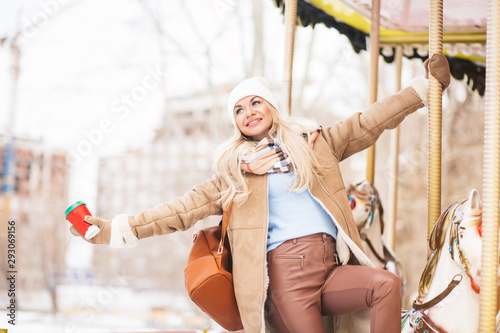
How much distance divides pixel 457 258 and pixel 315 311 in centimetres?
52

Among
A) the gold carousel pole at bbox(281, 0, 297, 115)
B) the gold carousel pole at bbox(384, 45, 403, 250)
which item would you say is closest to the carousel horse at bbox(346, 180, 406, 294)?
the gold carousel pole at bbox(281, 0, 297, 115)

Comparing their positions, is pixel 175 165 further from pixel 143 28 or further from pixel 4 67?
pixel 4 67

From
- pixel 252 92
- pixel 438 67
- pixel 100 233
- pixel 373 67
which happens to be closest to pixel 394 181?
pixel 373 67

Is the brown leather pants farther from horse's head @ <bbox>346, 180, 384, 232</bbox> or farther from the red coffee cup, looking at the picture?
horse's head @ <bbox>346, 180, 384, 232</bbox>

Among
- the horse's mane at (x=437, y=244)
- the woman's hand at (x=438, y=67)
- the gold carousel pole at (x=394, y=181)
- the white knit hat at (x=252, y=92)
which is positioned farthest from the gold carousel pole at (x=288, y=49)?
the gold carousel pole at (x=394, y=181)

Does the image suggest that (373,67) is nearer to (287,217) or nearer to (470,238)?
(287,217)

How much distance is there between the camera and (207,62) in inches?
259

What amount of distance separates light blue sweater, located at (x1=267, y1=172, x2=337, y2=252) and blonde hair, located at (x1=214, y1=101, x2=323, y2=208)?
61 millimetres

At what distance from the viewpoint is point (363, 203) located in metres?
2.65

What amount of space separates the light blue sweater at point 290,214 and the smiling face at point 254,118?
193 mm

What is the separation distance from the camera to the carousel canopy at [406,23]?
10.5ft

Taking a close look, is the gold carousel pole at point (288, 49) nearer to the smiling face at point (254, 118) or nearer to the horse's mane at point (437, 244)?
the smiling face at point (254, 118)

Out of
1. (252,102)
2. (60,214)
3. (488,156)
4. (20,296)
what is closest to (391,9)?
(252,102)

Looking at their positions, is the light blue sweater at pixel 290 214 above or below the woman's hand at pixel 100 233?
above
